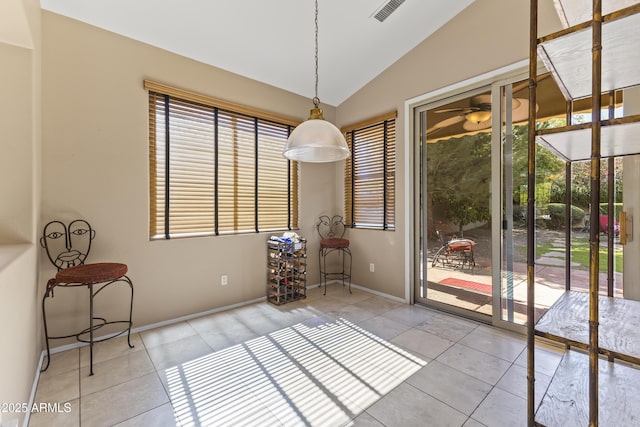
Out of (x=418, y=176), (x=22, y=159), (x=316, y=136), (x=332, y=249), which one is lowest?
(x=332, y=249)

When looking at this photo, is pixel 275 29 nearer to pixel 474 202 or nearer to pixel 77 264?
pixel 474 202

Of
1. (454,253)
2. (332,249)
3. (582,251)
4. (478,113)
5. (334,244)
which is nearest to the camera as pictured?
(582,251)

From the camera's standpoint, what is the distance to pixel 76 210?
8.03 feet

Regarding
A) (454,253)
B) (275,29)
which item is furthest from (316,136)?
(454,253)

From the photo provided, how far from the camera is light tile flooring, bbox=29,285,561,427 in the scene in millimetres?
1677

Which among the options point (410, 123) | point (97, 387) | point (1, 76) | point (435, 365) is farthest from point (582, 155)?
point (1, 76)

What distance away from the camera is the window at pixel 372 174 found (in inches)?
149

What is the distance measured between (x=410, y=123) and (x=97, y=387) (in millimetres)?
3826

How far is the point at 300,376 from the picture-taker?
2.08 m

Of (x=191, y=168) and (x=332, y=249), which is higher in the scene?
(x=191, y=168)

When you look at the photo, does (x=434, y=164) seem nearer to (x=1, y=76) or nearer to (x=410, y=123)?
(x=410, y=123)

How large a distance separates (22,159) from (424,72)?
373 cm

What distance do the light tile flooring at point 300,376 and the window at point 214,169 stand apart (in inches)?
44.8

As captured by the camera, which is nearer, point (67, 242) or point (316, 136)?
point (316, 136)
